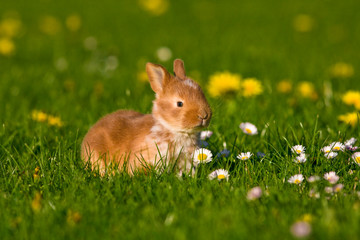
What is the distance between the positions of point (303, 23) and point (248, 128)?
257 inches

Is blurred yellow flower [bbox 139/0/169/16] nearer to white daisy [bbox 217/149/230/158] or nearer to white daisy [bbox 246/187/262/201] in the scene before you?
white daisy [bbox 217/149/230/158]

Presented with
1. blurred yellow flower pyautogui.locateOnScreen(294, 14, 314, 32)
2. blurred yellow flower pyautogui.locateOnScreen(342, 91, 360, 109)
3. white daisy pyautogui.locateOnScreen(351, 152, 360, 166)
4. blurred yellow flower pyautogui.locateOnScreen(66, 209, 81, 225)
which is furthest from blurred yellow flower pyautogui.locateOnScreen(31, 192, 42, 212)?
blurred yellow flower pyautogui.locateOnScreen(294, 14, 314, 32)

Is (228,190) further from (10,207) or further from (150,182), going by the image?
(10,207)

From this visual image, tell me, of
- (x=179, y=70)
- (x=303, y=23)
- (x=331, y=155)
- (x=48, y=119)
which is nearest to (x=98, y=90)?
(x=48, y=119)

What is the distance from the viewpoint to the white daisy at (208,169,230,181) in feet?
11.6

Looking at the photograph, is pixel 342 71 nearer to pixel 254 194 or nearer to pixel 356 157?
pixel 356 157

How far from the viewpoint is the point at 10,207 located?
125 inches

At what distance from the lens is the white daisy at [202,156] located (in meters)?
3.74

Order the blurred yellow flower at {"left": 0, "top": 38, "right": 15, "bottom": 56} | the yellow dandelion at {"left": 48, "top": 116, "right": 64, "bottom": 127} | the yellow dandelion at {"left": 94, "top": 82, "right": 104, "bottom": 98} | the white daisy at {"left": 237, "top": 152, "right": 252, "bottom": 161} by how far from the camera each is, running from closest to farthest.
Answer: the white daisy at {"left": 237, "top": 152, "right": 252, "bottom": 161} → the yellow dandelion at {"left": 48, "top": 116, "right": 64, "bottom": 127} → the yellow dandelion at {"left": 94, "top": 82, "right": 104, "bottom": 98} → the blurred yellow flower at {"left": 0, "top": 38, "right": 15, "bottom": 56}

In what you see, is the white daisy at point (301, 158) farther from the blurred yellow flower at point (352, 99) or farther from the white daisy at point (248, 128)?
the blurred yellow flower at point (352, 99)

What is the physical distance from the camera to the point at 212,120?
15.5 ft

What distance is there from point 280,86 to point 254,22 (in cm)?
505

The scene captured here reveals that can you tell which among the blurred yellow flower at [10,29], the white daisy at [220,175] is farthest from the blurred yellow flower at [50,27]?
the white daisy at [220,175]

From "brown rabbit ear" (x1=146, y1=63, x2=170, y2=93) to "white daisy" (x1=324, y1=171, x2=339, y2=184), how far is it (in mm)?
1470
